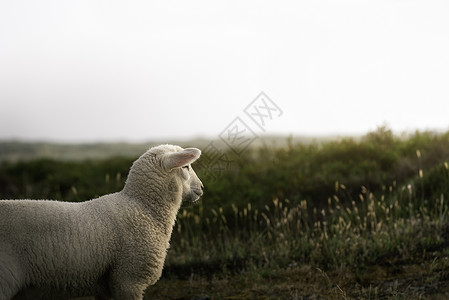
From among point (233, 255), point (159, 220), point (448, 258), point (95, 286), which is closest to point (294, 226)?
point (233, 255)

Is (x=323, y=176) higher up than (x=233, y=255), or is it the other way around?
(x=323, y=176)

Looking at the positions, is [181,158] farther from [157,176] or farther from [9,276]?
[9,276]

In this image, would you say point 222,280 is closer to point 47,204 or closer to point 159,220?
point 159,220

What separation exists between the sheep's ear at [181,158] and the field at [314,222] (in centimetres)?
232

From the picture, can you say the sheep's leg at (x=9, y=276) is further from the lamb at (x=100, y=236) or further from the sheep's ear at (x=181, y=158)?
the sheep's ear at (x=181, y=158)

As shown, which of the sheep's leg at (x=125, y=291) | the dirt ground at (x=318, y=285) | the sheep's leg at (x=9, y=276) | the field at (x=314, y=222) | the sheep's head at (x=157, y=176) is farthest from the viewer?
the field at (x=314, y=222)

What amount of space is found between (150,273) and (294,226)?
14.4ft

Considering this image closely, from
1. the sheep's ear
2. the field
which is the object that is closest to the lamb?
the sheep's ear

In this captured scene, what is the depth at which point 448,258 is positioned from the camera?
Answer: 21.9ft

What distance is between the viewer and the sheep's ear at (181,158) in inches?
181

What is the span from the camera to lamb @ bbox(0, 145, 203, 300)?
4.26m

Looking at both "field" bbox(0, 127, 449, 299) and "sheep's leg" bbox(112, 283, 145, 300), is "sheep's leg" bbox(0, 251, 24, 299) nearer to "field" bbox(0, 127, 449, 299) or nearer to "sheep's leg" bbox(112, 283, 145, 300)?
"sheep's leg" bbox(112, 283, 145, 300)

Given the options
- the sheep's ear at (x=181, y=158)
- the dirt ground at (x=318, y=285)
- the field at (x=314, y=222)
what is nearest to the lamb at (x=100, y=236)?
the sheep's ear at (x=181, y=158)

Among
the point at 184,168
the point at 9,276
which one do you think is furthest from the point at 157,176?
the point at 9,276
